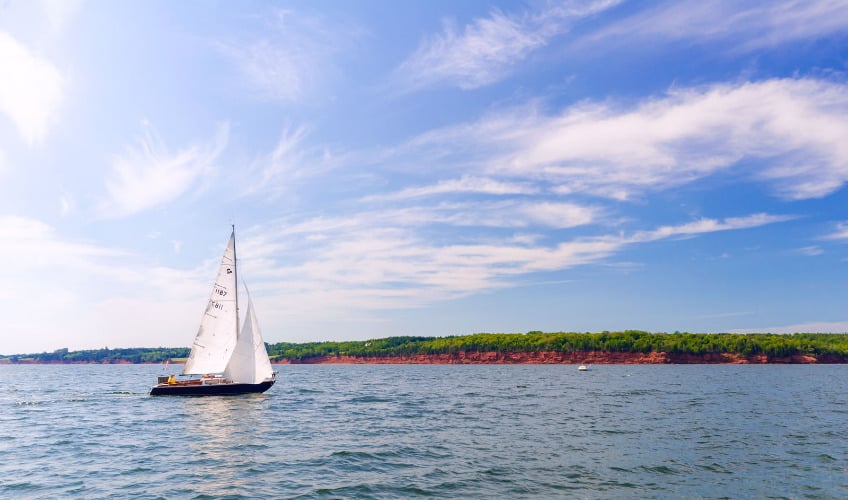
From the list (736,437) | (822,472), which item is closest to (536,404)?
(736,437)

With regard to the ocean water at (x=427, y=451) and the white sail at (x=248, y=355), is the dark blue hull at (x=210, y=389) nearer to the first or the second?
the white sail at (x=248, y=355)

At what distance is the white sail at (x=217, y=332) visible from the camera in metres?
63.1

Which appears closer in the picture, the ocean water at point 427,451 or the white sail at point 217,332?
the ocean water at point 427,451

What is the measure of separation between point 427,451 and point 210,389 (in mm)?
39730

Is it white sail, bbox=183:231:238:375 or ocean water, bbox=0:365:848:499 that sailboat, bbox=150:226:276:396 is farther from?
ocean water, bbox=0:365:848:499

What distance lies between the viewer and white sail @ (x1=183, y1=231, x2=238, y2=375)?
6312 cm

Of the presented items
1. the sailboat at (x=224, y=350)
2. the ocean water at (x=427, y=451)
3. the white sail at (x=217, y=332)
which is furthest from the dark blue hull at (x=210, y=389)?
the ocean water at (x=427, y=451)

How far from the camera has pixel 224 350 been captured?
63844 mm

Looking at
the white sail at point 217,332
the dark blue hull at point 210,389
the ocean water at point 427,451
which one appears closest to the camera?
the ocean water at point 427,451

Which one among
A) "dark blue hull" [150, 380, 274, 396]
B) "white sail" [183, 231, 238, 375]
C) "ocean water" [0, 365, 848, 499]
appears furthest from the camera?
"white sail" [183, 231, 238, 375]

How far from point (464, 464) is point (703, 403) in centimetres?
4386

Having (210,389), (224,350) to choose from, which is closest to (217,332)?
(224,350)

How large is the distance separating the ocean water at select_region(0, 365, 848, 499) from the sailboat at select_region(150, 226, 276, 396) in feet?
Result: 19.0

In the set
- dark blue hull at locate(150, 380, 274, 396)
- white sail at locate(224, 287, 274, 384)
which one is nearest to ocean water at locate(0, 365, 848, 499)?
dark blue hull at locate(150, 380, 274, 396)
